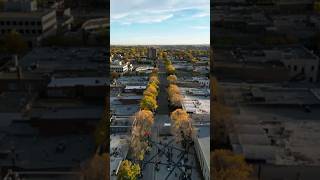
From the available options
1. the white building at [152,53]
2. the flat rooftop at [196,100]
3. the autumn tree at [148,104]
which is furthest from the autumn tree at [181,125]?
the white building at [152,53]

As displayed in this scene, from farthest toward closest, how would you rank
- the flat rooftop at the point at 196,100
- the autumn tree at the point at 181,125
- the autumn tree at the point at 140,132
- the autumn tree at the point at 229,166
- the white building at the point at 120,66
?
the white building at the point at 120,66
the flat rooftop at the point at 196,100
the autumn tree at the point at 181,125
the autumn tree at the point at 140,132
the autumn tree at the point at 229,166

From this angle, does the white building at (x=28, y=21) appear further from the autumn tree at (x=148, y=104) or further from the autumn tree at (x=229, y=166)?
the autumn tree at (x=229, y=166)

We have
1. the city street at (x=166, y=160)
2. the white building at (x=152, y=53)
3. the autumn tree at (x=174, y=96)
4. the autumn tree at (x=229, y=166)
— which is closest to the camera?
the autumn tree at (x=229, y=166)

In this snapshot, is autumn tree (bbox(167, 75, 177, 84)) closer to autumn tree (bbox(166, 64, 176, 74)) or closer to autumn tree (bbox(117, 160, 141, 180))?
autumn tree (bbox(166, 64, 176, 74))

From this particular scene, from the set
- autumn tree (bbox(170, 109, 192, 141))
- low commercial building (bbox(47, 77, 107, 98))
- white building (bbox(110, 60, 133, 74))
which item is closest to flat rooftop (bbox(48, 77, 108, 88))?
low commercial building (bbox(47, 77, 107, 98))

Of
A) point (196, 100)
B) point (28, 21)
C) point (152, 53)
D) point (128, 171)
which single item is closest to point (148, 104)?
point (196, 100)

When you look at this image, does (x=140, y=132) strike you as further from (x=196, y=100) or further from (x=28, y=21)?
(x=28, y=21)
